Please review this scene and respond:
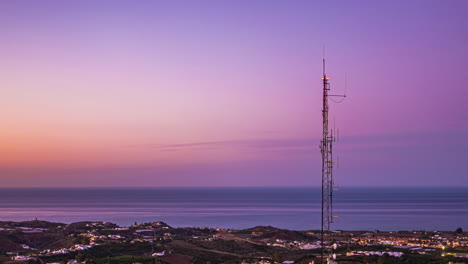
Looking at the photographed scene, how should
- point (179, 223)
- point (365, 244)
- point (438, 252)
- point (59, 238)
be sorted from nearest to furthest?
point (438, 252) < point (365, 244) < point (59, 238) < point (179, 223)

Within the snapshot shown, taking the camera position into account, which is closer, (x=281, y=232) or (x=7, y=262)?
(x=7, y=262)

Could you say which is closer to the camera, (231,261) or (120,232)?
(231,261)

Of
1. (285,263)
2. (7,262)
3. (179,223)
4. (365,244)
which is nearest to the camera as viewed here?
(285,263)

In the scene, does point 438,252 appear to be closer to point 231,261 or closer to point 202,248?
point 231,261

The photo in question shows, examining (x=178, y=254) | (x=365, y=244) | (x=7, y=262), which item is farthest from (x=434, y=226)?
(x=7, y=262)

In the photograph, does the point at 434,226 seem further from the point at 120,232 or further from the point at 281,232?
the point at 120,232

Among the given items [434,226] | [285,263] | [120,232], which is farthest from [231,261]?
[434,226]
